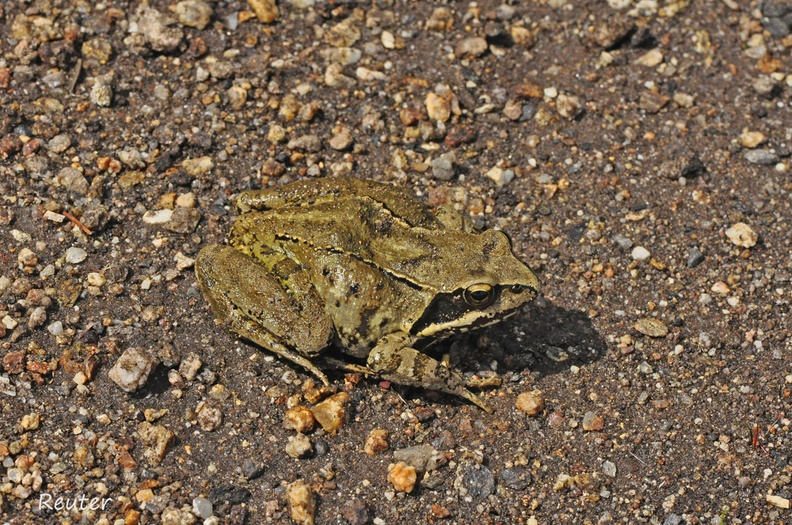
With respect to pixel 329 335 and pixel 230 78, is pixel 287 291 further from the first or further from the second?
pixel 230 78

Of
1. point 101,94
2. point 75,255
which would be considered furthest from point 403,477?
point 101,94

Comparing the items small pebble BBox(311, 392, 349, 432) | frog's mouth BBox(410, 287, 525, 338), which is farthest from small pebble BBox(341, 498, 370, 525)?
frog's mouth BBox(410, 287, 525, 338)

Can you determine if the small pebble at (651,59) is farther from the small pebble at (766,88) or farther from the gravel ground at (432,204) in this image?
the small pebble at (766,88)

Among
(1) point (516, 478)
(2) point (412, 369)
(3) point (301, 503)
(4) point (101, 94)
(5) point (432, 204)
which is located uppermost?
(4) point (101, 94)

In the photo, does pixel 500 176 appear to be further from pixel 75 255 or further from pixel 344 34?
pixel 75 255

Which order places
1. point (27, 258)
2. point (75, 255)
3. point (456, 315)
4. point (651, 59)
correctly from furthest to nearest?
point (651, 59) < point (75, 255) < point (27, 258) < point (456, 315)

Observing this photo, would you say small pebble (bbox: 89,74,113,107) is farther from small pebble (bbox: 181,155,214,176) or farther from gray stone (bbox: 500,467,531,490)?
gray stone (bbox: 500,467,531,490)
